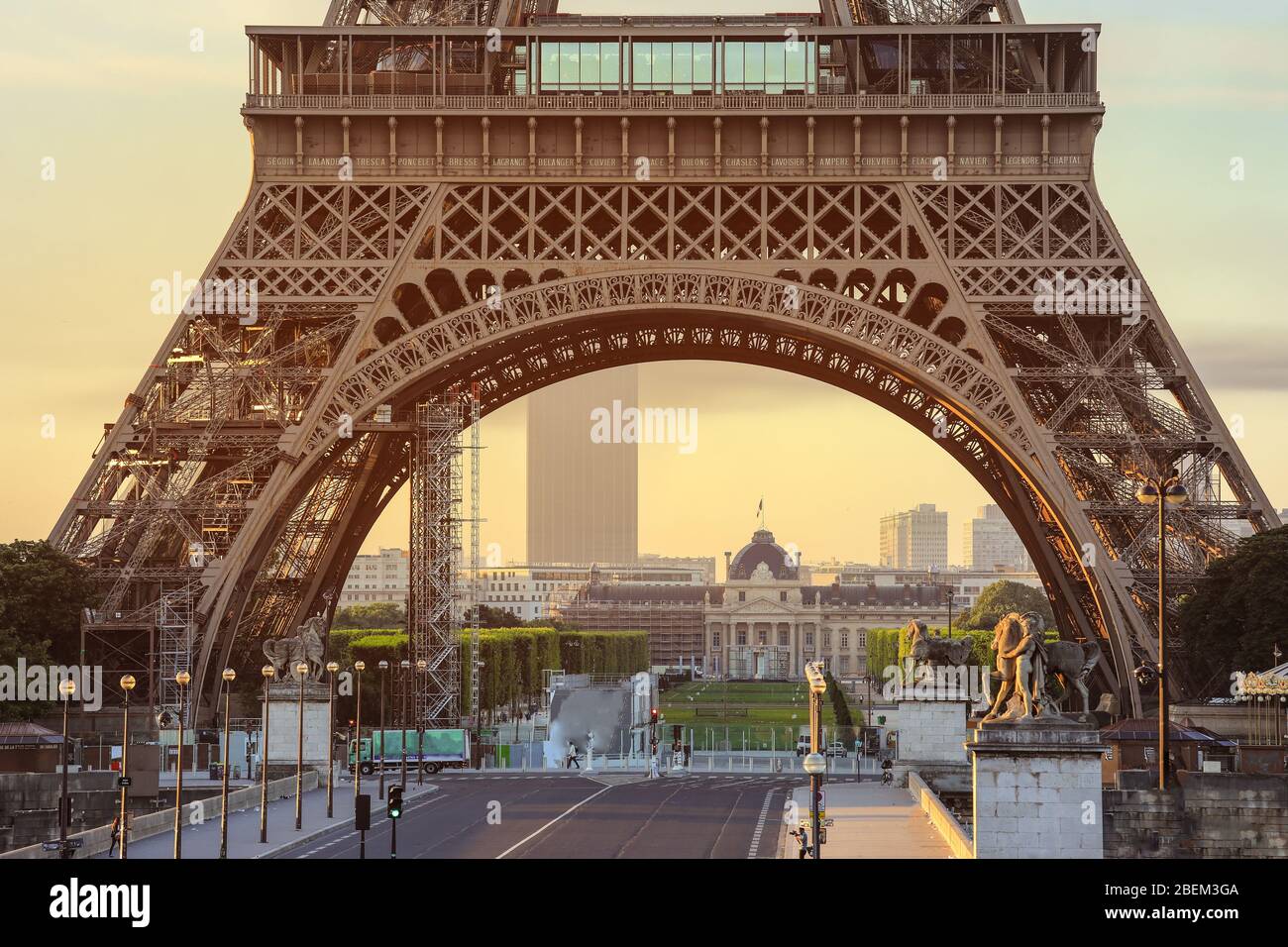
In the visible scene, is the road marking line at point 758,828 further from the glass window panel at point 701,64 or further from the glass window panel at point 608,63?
the glass window panel at point 608,63

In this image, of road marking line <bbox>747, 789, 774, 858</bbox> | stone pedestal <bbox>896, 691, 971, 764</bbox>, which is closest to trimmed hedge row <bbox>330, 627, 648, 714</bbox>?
road marking line <bbox>747, 789, 774, 858</bbox>

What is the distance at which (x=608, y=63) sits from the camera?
66375 millimetres

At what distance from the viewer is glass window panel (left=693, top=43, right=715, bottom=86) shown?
66.2 metres

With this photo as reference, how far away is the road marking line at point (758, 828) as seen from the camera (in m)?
43.1

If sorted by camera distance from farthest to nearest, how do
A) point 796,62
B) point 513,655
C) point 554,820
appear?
point 513,655
point 796,62
point 554,820

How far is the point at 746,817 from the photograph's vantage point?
173 feet

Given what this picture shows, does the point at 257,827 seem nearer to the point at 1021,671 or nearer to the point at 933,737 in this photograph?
the point at 933,737

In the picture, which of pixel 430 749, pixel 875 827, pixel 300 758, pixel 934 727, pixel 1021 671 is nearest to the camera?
pixel 1021 671

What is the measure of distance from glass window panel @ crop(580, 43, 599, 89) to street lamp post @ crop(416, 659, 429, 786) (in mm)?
21470

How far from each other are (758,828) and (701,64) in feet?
89.6

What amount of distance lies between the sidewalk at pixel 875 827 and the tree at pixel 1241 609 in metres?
13.4

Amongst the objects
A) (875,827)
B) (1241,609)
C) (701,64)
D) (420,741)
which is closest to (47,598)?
(420,741)

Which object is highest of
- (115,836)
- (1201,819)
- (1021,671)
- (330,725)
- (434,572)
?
(434,572)

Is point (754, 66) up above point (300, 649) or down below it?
above
